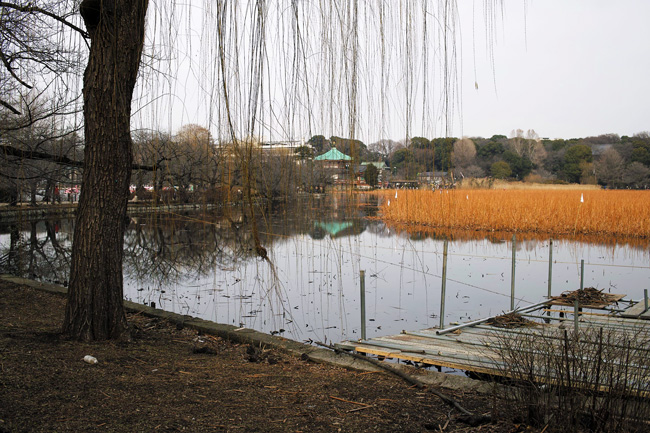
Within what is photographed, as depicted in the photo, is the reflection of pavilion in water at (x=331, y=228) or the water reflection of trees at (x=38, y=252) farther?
the water reflection of trees at (x=38, y=252)

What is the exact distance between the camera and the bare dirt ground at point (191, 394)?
2232 mm

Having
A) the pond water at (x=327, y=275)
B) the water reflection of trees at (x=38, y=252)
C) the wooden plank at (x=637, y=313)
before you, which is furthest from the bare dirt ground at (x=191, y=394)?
the wooden plank at (x=637, y=313)

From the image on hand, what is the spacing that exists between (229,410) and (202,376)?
1.93 ft

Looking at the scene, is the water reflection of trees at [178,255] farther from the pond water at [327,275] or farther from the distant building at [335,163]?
the distant building at [335,163]

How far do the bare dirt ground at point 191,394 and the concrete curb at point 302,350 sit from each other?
0.10m

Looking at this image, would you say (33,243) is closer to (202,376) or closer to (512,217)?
(202,376)

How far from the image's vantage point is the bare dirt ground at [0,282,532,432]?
2232mm

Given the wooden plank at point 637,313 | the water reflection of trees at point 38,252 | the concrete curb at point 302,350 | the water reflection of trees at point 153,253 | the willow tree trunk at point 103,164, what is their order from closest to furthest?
the concrete curb at point 302,350, the willow tree trunk at point 103,164, the wooden plank at point 637,313, the water reflection of trees at point 153,253, the water reflection of trees at point 38,252

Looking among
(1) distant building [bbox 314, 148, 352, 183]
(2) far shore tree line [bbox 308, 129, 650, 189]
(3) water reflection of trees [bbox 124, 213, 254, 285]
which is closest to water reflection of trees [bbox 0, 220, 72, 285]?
(3) water reflection of trees [bbox 124, 213, 254, 285]

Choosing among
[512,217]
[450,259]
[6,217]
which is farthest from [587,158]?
[6,217]

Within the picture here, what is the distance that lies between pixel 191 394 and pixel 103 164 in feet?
5.49

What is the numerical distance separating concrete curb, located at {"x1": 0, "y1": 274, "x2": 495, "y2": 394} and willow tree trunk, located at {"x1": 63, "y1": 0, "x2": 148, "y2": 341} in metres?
0.98

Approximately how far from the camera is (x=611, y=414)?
205 centimetres

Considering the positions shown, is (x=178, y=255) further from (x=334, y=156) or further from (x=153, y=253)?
(x=334, y=156)
